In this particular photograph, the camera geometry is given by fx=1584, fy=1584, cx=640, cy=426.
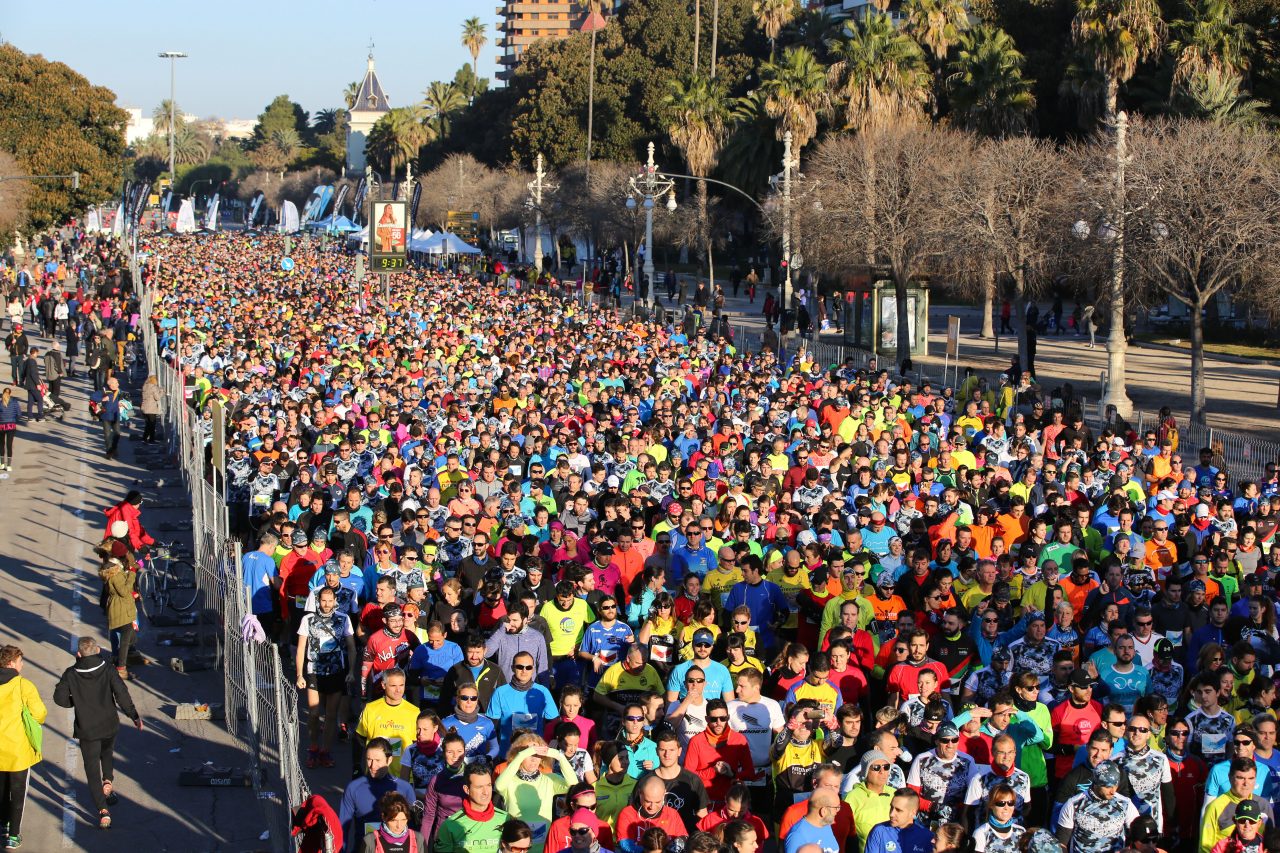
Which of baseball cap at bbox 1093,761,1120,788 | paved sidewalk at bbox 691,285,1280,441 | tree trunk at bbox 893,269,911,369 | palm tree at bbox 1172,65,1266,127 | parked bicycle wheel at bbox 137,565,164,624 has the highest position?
palm tree at bbox 1172,65,1266,127

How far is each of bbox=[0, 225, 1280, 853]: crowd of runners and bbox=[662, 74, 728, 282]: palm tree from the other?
35.7m

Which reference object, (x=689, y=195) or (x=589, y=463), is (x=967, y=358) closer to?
(x=589, y=463)

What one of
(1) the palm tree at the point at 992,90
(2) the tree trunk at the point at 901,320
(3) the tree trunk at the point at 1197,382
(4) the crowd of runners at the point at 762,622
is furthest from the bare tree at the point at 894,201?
(4) the crowd of runners at the point at 762,622

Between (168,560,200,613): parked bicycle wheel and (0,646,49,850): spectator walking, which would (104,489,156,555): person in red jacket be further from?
(0,646,49,850): spectator walking

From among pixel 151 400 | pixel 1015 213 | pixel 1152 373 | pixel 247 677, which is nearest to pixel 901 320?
pixel 1015 213

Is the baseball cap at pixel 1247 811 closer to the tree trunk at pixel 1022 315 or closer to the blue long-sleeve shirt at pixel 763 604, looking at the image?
the blue long-sleeve shirt at pixel 763 604

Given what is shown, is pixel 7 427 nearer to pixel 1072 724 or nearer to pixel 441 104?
pixel 1072 724

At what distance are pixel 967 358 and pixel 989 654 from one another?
28.2 metres

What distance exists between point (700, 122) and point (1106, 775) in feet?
161

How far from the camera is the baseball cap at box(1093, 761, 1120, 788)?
763cm

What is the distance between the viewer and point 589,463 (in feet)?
54.1

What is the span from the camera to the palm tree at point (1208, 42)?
3812 cm

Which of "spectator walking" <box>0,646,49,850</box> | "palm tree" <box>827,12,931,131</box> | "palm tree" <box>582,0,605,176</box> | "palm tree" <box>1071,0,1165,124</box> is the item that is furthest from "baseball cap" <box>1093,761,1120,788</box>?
"palm tree" <box>582,0,605,176</box>

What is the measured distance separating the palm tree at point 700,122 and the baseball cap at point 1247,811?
47693 mm
